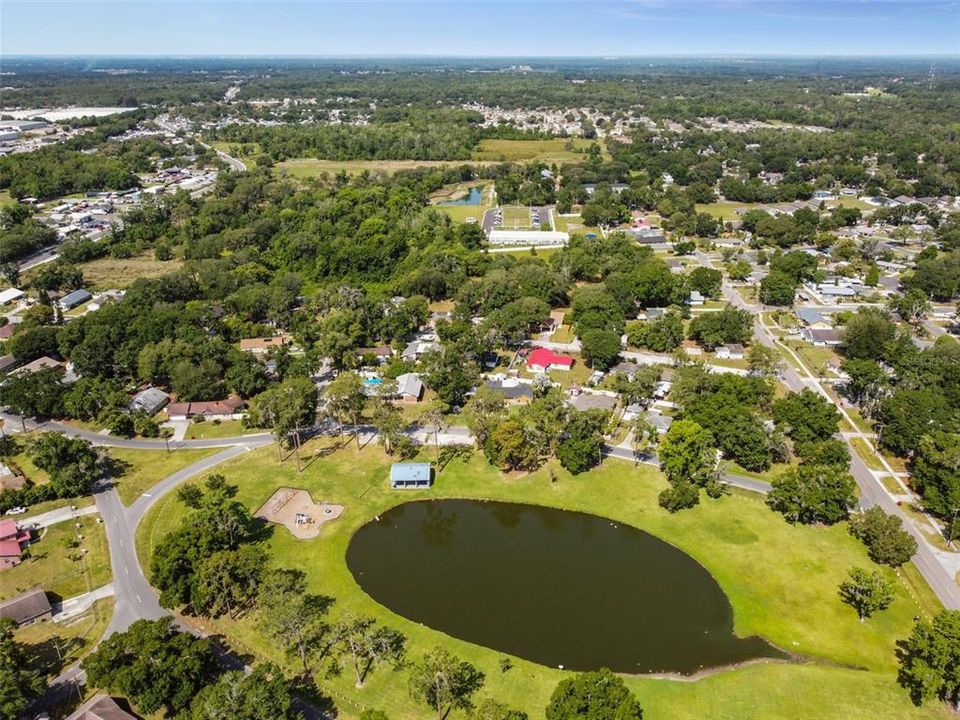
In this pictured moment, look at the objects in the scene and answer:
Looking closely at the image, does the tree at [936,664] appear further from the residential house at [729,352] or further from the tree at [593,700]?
the residential house at [729,352]

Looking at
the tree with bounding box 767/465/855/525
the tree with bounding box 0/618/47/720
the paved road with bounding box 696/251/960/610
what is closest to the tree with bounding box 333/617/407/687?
the tree with bounding box 0/618/47/720

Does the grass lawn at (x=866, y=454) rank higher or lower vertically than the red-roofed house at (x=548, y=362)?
lower

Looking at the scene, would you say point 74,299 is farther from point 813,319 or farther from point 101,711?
point 813,319

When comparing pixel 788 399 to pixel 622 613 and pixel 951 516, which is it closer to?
pixel 951 516

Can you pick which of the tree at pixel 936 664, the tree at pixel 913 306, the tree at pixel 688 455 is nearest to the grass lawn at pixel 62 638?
the tree at pixel 688 455

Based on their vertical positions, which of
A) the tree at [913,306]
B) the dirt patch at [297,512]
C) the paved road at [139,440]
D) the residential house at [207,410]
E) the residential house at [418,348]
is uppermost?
the tree at [913,306]

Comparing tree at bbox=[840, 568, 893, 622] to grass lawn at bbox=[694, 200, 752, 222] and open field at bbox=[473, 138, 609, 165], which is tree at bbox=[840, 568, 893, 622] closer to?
grass lawn at bbox=[694, 200, 752, 222]

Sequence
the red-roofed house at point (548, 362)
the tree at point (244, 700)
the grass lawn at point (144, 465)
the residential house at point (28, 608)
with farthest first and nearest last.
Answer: the red-roofed house at point (548, 362) < the grass lawn at point (144, 465) < the residential house at point (28, 608) < the tree at point (244, 700)

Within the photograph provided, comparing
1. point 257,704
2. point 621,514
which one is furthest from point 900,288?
point 257,704
